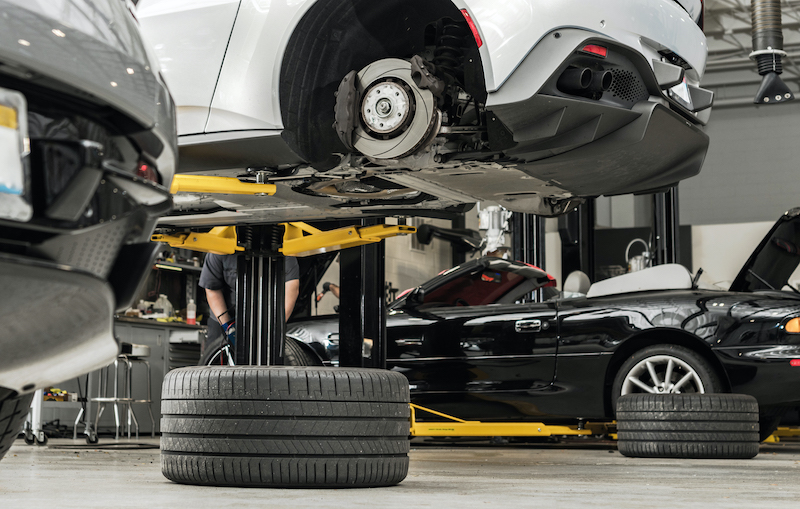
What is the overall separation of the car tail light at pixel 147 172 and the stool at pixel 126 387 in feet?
21.6

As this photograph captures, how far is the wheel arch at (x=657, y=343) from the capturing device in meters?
5.36

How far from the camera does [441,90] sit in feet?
10.1

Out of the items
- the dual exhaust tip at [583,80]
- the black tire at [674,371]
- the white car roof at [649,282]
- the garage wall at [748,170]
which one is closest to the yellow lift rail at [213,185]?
the dual exhaust tip at [583,80]

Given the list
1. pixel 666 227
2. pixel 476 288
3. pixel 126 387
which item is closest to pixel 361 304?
pixel 476 288

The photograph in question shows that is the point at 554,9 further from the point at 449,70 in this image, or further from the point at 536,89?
the point at 449,70

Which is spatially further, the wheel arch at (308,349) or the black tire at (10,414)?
the wheel arch at (308,349)

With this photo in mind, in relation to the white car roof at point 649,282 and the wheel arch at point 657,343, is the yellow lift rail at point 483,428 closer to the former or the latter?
the wheel arch at point 657,343

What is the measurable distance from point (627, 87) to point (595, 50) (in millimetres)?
206

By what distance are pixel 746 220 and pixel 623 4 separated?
16.9m

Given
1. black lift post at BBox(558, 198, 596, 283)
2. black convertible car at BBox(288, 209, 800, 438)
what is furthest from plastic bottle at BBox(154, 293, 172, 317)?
black lift post at BBox(558, 198, 596, 283)

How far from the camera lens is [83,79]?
1.09 m

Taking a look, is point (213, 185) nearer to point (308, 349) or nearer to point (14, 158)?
point (14, 158)

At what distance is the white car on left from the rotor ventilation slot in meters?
1.94

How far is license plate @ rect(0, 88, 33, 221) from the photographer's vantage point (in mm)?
987
